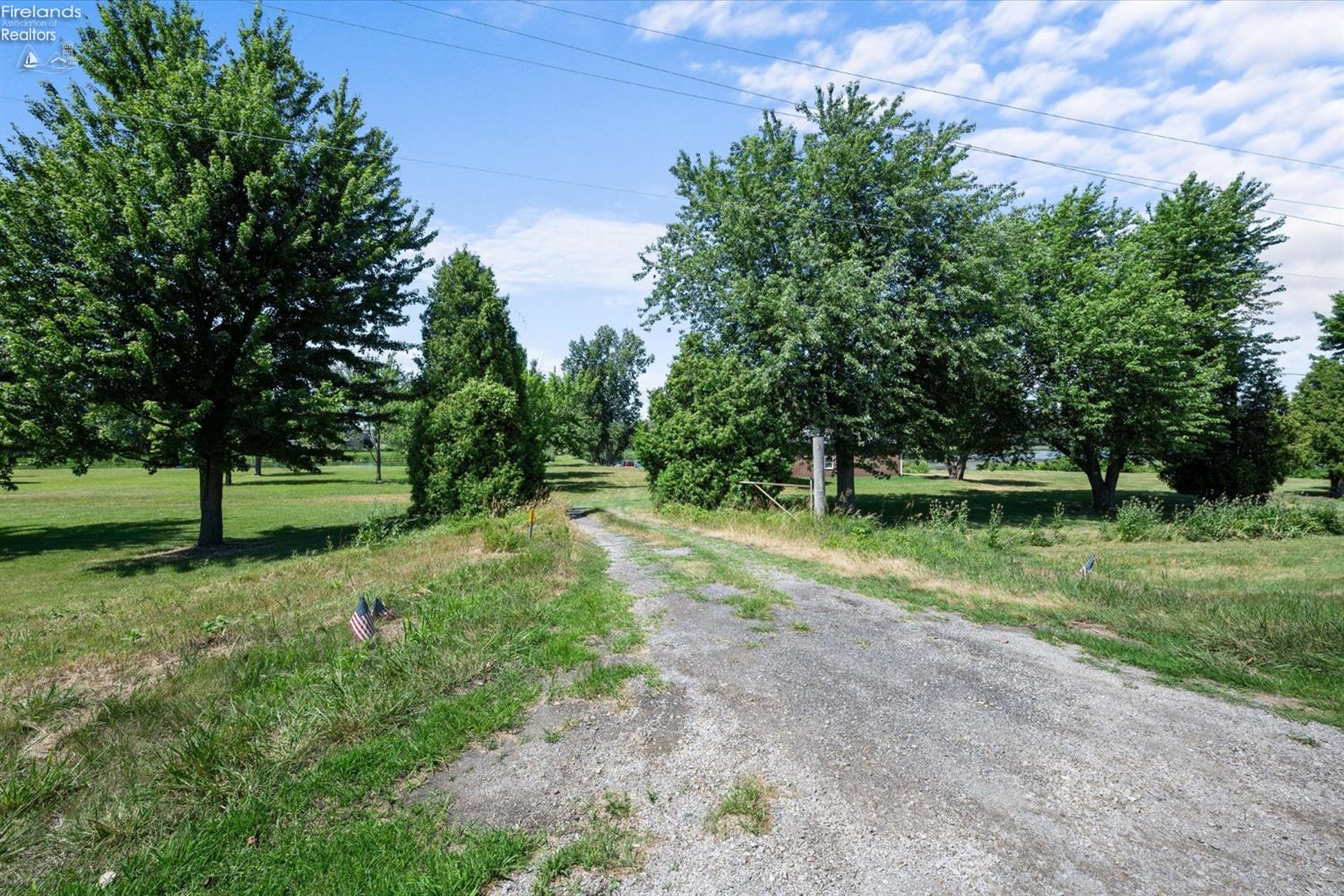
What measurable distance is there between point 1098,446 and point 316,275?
94.6 feet

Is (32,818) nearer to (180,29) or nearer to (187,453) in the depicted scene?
(187,453)

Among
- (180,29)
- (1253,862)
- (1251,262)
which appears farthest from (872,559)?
(1251,262)

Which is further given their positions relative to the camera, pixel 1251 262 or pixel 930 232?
pixel 1251 262

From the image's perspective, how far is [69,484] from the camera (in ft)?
144

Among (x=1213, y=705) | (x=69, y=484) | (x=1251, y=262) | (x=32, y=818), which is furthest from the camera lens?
(x=69, y=484)

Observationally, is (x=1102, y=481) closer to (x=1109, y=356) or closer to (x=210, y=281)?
(x=1109, y=356)

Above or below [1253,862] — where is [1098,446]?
above

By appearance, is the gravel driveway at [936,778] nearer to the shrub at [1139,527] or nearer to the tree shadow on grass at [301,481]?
the shrub at [1139,527]

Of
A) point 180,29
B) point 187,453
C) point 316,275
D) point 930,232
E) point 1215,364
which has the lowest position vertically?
point 187,453

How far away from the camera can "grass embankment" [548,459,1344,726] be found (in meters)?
5.76

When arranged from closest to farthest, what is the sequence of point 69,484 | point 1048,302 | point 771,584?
point 771,584 < point 1048,302 < point 69,484

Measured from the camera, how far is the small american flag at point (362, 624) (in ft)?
22.7

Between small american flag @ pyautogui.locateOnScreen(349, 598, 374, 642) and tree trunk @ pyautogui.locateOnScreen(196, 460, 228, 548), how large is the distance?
47.2 ft

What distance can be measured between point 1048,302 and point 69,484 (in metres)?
63.5
